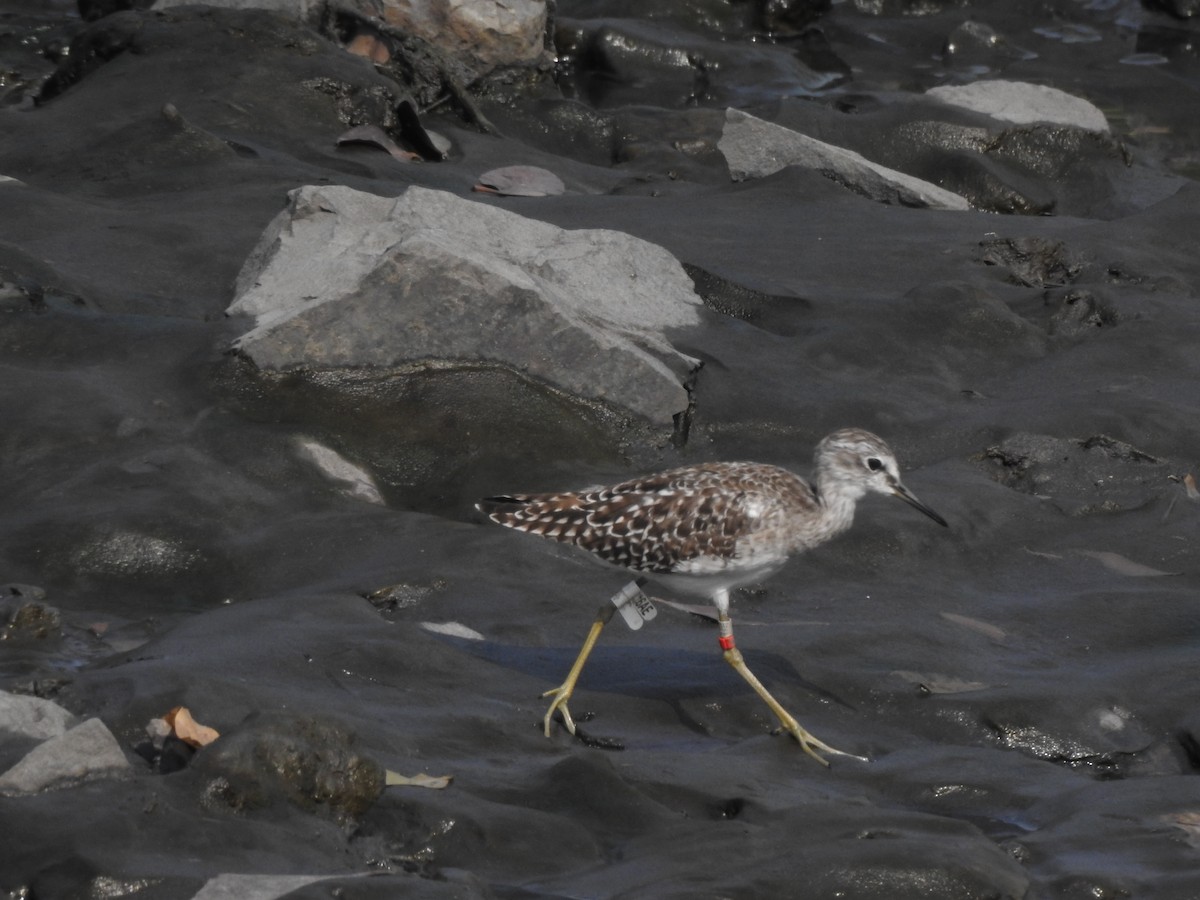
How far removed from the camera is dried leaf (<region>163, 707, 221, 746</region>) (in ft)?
17.5

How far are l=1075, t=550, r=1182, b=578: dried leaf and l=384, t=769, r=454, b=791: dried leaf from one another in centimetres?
429

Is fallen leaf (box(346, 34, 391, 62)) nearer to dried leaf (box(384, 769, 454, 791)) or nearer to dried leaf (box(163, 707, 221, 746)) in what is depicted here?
dried leaf (box(163, 707, 221, 746))

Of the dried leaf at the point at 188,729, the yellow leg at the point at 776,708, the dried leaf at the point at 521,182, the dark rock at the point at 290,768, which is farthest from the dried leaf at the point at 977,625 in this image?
the dried leaf at the point at 521,182

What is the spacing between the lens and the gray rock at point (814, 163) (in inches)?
513

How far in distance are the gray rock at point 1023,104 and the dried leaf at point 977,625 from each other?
8505 millimetres

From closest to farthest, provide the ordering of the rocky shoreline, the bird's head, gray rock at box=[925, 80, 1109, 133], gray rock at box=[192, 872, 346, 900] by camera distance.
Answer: gray rock at box=[192, 872, 346, 900] < the rocky shoreline < the bird's head < gray rock at box=[925, 80, 1109, 133]

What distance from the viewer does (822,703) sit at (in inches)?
277

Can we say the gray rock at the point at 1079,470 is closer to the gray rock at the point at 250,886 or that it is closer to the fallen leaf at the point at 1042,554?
the fallen leaf at the point at 1042,554

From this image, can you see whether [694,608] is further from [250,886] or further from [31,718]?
[250,886]

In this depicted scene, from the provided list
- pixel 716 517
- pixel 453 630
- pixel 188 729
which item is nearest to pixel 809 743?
pixel 716 517

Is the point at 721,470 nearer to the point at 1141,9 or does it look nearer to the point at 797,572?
the point at 797,572

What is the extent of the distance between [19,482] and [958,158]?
363 inches

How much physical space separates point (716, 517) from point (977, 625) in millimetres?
1542

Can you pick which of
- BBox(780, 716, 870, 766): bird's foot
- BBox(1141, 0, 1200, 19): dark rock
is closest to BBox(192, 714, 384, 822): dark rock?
BBox(780, 716, 870, 766): bird's foot
